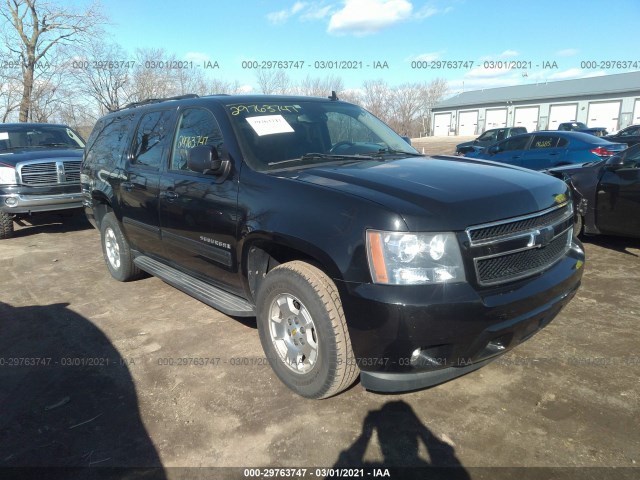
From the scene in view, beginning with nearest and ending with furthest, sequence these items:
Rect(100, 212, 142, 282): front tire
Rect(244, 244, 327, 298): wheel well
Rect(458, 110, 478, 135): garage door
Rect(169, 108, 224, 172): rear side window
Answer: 1. Rect(244, 244, 327, 298): wheel well
2. Rect(169, 108, 224, 172): rear side window
3. Rect(100, 212, 142, 282): front tire
4. Rect(458, 110, 478, 135): garage door

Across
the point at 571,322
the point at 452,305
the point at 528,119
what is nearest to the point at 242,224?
the point at 452,305

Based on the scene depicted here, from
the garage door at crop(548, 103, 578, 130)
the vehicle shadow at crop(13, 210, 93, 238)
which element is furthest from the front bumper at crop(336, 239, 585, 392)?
the garage door at crop(548, 103, 578, 130)

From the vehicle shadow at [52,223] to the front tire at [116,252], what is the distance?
3.94m

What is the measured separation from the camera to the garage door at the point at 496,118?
49.3m

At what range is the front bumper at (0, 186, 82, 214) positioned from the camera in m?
7.71

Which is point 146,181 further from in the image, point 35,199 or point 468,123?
point 468,123

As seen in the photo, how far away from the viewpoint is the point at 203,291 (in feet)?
12.0

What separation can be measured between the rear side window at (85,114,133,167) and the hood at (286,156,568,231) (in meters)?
2.74

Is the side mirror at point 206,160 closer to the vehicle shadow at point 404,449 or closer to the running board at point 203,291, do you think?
the running board at point 203,291

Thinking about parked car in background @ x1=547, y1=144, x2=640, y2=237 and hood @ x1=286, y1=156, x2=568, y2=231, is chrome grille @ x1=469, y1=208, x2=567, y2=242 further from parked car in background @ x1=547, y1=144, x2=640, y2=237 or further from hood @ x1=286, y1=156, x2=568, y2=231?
parked car in background @ x1=547, y1=144, x2=640, y2=237

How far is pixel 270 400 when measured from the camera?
2.91m

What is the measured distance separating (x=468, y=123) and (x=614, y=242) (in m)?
52.0

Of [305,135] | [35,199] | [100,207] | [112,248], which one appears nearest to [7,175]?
[35,199]

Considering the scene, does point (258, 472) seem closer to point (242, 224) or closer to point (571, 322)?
point (242, 224)
